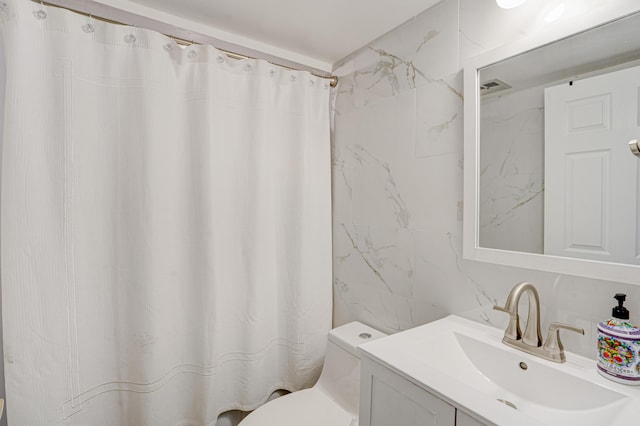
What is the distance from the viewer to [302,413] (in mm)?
1364

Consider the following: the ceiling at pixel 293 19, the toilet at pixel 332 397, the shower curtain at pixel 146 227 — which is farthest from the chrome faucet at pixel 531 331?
the ceiling at pixel 293 19

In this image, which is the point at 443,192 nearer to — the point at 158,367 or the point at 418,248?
the point at 418,248

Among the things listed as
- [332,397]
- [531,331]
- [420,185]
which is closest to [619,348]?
[531,331]

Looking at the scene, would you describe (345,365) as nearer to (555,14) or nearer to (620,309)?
(620,309)

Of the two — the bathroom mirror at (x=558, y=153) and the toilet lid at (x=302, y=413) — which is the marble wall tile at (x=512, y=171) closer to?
the bathroom mirror at (x=558, y=153)

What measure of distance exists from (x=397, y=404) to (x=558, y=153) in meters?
0.90

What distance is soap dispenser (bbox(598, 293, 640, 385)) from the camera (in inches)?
29.7

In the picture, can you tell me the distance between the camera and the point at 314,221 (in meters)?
1.76

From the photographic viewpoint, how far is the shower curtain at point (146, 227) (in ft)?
3.54

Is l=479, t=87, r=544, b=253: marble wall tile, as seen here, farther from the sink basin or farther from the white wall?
the sink basin

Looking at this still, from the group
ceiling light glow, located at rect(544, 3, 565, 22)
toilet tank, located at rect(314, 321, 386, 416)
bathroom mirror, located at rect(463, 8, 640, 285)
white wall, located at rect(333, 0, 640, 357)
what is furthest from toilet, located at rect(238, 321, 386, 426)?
ceiling light glow, located at rect(544, 3, 565, 22)

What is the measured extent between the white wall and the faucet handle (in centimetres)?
7

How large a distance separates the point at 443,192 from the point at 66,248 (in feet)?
4.86

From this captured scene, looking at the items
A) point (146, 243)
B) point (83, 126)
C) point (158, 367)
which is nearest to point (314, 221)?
point (146, 243)
